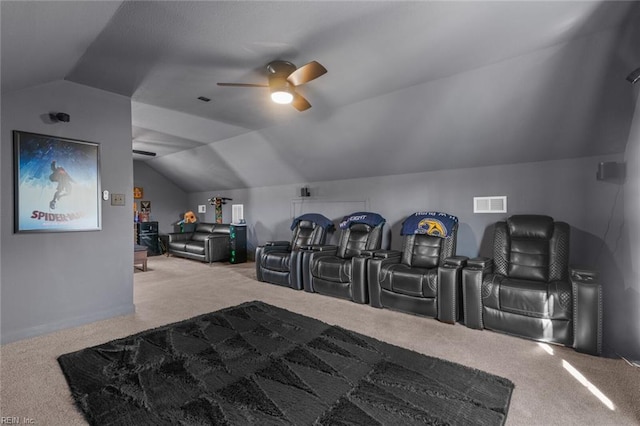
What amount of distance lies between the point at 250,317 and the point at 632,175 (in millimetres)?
4268

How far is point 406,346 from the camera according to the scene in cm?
287

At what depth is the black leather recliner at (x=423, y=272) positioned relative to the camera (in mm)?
3475

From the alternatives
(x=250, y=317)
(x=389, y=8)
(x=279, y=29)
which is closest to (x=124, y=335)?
(x=250, y=317)

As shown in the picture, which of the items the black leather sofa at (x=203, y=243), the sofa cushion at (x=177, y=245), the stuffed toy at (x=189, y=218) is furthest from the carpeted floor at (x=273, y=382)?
the stuffed toy at (x=189, y=218)

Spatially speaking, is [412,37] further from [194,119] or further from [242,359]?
[194,119]

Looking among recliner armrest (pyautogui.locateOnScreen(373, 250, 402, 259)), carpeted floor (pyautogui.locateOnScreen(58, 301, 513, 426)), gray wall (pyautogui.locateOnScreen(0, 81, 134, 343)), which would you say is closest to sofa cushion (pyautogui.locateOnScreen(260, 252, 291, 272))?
recliner armrest (pyautogui.locateOnScreen(373, 250, 402, 259))

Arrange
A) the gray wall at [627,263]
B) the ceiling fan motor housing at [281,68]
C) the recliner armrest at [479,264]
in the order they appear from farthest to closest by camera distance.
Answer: the recliner armrest at [479,264] < the ceiling fan motor housing at [281,68] < the gray wall at [627,263]

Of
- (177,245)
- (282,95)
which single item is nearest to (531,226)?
(282,95)

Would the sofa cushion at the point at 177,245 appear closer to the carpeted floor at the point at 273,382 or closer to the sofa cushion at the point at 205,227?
the sofa cushion at the point at 205,227

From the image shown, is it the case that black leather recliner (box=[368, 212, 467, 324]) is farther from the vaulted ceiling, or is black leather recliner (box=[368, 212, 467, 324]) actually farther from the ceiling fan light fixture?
the ceiling fan light fixture

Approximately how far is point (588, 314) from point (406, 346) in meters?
1.61

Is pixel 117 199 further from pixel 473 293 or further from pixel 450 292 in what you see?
pixel 473 293

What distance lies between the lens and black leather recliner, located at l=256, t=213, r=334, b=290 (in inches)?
198

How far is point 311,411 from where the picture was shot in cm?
193
